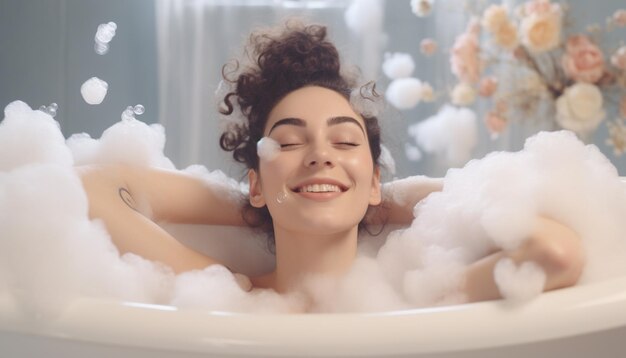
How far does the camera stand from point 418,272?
4.59 ft

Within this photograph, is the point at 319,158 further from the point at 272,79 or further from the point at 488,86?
the point at 488,86

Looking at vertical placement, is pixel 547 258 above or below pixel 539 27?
below

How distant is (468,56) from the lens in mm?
2637

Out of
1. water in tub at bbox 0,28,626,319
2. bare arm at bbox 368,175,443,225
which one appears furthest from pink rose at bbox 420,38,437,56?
water in tub at bbox 0,28,626,319

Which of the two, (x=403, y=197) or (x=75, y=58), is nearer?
(x=403, y=197)

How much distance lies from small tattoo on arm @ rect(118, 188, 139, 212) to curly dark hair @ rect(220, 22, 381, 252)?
0.22 meters

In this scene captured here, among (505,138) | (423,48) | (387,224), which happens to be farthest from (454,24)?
(387,224)

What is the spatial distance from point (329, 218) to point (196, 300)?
26cm

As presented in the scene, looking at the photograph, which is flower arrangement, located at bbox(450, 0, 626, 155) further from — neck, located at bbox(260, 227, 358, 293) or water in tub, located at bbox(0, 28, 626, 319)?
neck, located at bbox(260, 227, 358, 293)

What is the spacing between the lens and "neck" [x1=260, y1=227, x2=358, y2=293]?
146 cm

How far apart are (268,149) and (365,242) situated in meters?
0.35

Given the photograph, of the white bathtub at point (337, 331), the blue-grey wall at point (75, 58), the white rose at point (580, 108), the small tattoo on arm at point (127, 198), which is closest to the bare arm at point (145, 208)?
the small tattoo on arm at point (127, 198)

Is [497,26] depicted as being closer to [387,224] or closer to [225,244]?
[387,224]

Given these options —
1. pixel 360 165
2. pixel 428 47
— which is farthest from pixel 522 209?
pixel 428 47
